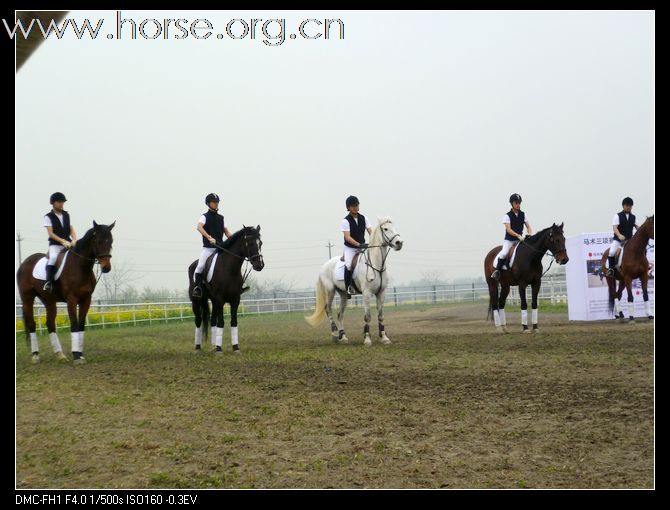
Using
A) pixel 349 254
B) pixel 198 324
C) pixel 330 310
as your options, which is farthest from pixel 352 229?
pixel 198 324

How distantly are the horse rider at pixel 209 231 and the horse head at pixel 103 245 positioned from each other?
182cm

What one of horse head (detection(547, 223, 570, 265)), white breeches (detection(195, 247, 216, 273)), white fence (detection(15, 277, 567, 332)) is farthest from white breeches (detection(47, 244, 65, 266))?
horse head (detection(547, 223, 570, 265))

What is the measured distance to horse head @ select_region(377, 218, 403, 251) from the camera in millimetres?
11670

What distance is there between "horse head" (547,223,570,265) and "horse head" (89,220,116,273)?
8.31m

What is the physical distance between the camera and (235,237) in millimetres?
11234

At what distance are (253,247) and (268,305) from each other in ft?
86.3

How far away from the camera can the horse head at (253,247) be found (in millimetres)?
10922

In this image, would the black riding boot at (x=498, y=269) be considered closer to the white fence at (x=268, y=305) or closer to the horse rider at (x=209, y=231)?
the horse rider at (x=209, y=231)

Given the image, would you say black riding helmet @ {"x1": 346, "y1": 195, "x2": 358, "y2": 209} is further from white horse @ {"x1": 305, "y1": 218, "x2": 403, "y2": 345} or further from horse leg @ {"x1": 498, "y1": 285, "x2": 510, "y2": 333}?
horse leg @ {"x1": 498, "y1": 285, "x2": 510, "y2": 333}

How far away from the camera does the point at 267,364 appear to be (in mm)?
9516

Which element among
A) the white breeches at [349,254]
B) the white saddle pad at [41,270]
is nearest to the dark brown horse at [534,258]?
the white breeches at [349,254]
